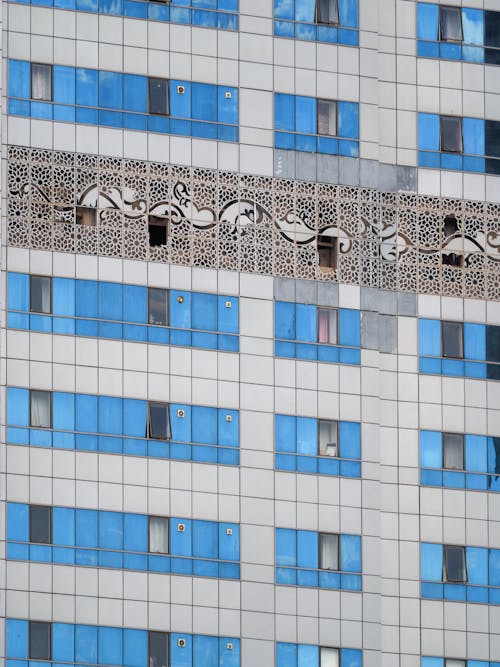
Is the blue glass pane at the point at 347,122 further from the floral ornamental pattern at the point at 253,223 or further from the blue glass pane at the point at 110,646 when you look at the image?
the blue glass pane at the point at 110,646

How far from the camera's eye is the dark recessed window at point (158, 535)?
275ft

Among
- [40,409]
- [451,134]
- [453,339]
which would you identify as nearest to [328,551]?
[453,339]

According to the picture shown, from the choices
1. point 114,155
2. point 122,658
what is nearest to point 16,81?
point 114,155

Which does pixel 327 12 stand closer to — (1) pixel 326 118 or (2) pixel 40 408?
(1) pixel 326 118

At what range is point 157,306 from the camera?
3346 inches

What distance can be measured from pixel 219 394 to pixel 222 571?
496 cm

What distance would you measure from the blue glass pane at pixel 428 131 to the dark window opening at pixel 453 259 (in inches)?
126

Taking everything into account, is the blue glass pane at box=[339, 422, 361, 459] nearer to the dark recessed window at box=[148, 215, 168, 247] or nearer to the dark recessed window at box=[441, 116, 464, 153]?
the dark recessed window at box=[148, 215, 168, 247]

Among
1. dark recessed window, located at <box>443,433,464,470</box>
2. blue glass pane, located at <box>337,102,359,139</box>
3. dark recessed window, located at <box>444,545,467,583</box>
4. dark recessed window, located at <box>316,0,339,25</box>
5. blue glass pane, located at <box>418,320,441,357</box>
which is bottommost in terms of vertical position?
dark recessed window, located at <box>444,545,467,583</box>

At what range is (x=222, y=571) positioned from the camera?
276 feet

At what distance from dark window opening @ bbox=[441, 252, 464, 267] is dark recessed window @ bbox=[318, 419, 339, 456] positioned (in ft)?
19.9

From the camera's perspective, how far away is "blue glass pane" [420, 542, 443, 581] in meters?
86.2

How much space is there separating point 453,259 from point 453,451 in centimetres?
566

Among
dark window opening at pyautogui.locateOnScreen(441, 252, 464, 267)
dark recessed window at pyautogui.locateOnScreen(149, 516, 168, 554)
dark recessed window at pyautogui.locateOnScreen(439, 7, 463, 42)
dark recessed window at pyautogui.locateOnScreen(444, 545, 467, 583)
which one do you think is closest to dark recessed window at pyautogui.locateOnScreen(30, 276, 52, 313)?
dark recessed window at pyautogui.locateOnScreen(149, 516, 168, 554)
